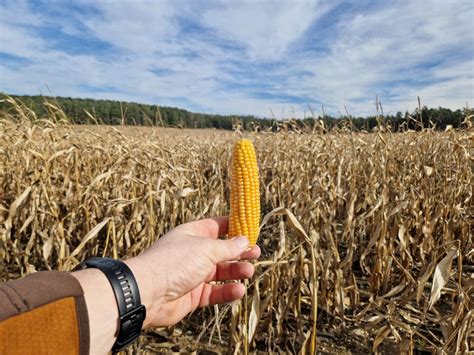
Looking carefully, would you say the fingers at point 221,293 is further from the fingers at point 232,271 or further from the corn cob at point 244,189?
the corn cob at point 244,189

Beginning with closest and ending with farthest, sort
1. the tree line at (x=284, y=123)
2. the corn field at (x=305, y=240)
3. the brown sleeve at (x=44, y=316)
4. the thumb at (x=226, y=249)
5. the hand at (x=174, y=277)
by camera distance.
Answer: the brown sleeve at (x=44, y=316)
the hand at (x=174, y=277)
the thumb at (x=226, y=249)
the corn field at (x=305, y=240)
the tree line at (x=284, y=123)

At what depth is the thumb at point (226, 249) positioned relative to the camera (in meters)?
2.00

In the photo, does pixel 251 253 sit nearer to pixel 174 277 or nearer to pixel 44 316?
pixel 174 277

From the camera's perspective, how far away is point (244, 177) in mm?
1997

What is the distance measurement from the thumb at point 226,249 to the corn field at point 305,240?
30 cm

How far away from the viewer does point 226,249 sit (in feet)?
6.59

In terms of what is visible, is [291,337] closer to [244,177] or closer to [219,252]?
[219,252]

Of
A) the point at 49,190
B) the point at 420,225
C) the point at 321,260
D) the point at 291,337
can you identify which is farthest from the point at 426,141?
the point at 49,190

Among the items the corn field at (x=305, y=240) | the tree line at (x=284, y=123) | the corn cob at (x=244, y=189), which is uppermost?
the tree line at (x=284, y=123)

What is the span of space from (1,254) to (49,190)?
1.01 m

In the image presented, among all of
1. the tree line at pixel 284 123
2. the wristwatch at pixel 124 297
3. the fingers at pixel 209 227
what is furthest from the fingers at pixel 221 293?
the tree line at pixel 284 123

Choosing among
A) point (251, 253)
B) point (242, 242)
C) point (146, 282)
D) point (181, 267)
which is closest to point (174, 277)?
point (181, 267)

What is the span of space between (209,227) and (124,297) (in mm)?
930

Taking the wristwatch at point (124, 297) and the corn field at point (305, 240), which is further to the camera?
the corn field at point (305, 240)
